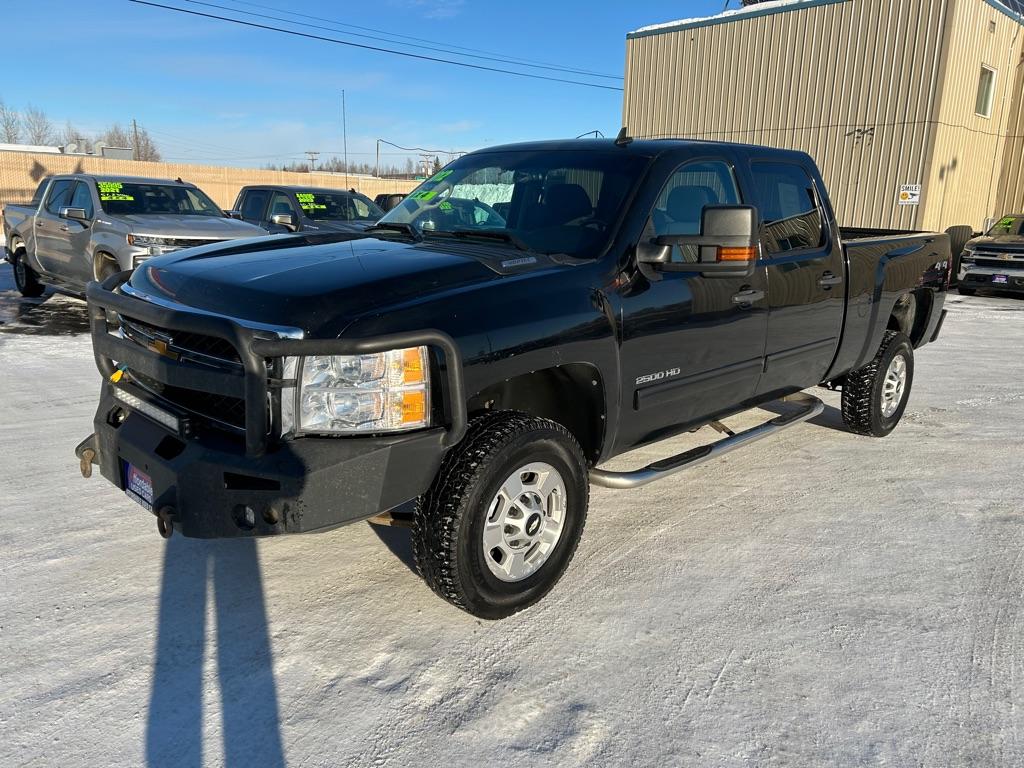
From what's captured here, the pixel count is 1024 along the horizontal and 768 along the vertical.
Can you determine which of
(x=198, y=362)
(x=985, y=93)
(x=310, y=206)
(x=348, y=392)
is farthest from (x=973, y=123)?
(x=198, y=362)

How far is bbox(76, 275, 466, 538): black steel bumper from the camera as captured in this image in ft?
8.66

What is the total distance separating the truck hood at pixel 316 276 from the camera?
110 inches

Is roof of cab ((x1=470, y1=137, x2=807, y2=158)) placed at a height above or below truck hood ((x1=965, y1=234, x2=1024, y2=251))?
above

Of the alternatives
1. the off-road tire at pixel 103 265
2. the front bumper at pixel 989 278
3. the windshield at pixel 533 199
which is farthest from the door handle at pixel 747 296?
the front bumper at pixel 989 278

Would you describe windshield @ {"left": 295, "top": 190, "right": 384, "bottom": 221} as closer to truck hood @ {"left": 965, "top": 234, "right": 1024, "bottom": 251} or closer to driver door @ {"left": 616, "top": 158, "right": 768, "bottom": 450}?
driver door @ {"left": 616, "top": 158, "right": 768, "bottom": 450}

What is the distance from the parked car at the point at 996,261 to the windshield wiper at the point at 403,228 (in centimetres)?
1522

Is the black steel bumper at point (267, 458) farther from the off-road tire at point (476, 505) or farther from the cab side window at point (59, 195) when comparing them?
the cab side window at point (59, 195)

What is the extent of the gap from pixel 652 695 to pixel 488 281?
1663 millimetres

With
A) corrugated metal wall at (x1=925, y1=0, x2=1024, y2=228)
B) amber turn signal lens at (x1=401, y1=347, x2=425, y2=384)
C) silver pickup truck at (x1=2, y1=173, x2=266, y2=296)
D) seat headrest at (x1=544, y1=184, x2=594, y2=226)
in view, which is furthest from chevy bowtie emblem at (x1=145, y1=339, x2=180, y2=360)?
corrugated metal wall at (x1=925, y1=0, x2=1024, y2=228)

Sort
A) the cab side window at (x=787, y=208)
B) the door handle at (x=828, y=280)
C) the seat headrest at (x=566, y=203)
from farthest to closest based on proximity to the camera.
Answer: the door handle at (x=828, y=280)
the cab side window at (x=787, y=208)
the seat headrest at (x=566, y=203)

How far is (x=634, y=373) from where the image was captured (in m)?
3.63

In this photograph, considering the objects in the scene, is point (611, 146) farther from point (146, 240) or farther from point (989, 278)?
point (989, 278)

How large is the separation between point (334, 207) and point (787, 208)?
968 cm

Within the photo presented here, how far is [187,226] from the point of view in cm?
937
